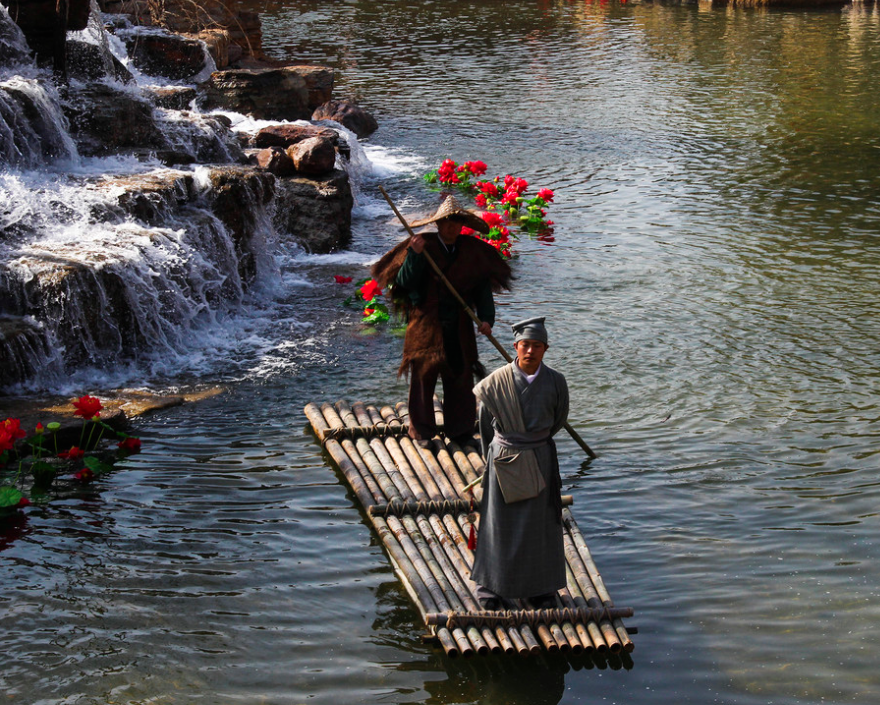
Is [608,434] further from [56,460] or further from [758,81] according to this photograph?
[758,81]

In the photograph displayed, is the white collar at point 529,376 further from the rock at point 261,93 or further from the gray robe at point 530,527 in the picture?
the rock at point 261,93

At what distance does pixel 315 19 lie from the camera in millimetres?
33125

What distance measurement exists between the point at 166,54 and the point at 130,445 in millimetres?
13312

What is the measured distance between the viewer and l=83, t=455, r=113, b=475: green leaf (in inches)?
295

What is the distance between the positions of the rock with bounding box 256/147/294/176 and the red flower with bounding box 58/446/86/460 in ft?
24.6

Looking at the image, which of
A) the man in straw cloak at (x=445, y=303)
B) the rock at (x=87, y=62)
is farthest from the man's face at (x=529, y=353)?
the rock at (x=87, y=62)

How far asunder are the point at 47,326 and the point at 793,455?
6.54m

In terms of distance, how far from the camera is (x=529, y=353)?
221 inches

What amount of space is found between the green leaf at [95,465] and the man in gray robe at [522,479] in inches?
123

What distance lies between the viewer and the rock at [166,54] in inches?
763

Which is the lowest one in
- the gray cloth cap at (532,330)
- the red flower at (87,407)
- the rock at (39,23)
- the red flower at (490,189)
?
the red flower at (490,189)

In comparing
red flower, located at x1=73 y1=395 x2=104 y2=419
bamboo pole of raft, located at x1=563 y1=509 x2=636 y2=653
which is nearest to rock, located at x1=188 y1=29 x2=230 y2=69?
red flower, located at x1=73 y1=395 x2=104 y2=419

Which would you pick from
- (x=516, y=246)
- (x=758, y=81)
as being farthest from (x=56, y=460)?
(x=758, y=81)

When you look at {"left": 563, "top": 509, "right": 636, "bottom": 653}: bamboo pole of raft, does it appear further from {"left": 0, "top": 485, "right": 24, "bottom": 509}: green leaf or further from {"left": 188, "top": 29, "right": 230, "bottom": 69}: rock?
{"left": 188, "top": 29, "right": 230, "bottom": 69}: rock
